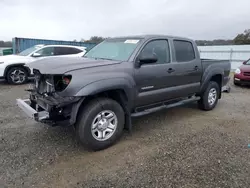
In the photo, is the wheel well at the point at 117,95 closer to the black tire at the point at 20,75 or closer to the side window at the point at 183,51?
the side window at the point at 183,51

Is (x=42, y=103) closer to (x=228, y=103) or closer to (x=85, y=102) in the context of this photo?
(x=85, y=102)

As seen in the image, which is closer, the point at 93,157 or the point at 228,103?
the point at 93,157

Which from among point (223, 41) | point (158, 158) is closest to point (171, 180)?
point (158, 158)

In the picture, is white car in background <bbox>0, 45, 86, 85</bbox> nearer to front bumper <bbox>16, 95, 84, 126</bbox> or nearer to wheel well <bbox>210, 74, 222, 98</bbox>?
wheel well <bbox>210, 74, 222, 98</bbox>

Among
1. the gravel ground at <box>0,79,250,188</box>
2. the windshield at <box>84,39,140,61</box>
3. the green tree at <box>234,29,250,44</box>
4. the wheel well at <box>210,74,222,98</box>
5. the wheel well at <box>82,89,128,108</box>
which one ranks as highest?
the green tree at <box>234,29,250,44</box>

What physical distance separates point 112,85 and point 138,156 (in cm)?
114

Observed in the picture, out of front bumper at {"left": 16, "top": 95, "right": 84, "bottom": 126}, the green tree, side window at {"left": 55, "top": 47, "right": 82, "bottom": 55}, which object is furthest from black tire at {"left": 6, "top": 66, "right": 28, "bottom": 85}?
the green tree

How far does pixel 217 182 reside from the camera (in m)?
2.84

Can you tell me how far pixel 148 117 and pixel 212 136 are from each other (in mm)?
1517

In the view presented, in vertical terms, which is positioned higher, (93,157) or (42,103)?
(42,103)

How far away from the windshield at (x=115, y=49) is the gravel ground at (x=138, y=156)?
58.0 inches

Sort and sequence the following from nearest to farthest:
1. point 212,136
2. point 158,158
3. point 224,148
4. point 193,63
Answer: point 158,158 → point 224,148 → point 212,136 → point 193,63

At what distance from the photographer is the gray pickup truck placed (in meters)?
3.29

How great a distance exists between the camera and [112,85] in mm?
3521
